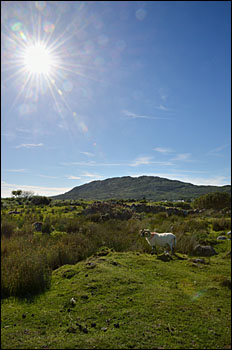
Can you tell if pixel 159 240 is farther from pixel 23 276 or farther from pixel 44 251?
pixel 23 276

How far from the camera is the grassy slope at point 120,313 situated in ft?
11.2

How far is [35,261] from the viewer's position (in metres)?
5.89

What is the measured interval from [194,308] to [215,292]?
4.86 ft

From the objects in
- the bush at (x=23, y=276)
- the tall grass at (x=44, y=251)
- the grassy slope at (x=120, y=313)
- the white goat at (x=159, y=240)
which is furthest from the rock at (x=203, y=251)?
the bush at (x=23, y=276)

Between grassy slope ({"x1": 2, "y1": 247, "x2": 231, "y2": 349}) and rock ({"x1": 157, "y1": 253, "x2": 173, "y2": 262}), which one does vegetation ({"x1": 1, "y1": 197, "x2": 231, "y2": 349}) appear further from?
rock ({"x1": 157, "y1": 253, "x2": 173, "y2": 262})

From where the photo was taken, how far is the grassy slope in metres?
3.42

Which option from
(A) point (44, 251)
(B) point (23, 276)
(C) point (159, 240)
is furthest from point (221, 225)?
(B) point (23, 276)

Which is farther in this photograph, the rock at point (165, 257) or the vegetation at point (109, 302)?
the rock at point (165, 257)

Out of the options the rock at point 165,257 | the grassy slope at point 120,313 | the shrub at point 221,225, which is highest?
the grassy slope at point 120,313

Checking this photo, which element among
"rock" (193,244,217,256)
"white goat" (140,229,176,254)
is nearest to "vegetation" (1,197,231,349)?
"white goat" (140,229,176,254)

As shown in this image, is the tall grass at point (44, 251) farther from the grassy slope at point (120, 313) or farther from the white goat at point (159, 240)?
the grassy slope at point (120, 313)

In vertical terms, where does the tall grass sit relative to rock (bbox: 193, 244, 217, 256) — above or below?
above

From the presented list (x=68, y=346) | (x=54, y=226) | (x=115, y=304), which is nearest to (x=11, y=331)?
(x=68, y=346)

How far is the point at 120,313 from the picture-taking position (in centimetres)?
405
